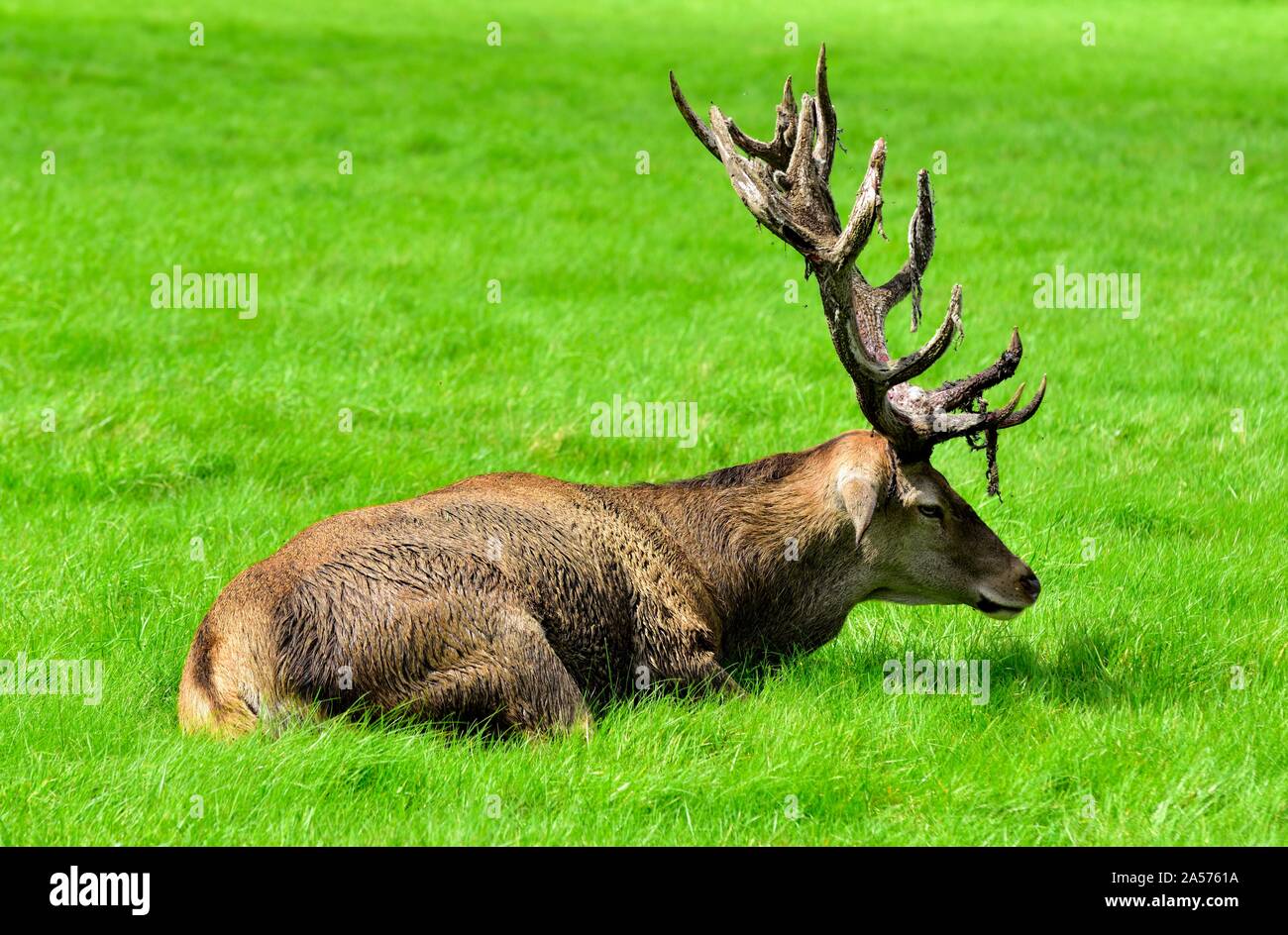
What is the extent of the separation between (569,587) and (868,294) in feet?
6.55

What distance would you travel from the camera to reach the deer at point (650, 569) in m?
5.51

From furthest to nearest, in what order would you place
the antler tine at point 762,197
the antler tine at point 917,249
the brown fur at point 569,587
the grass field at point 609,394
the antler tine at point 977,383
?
the antler tine at point 917,249 → the antler tine at point 762,197 → the antler tine at point 977,383 → the brown fur at point 569,587 → the grass field at point 609,394

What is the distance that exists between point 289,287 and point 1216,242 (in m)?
8.57

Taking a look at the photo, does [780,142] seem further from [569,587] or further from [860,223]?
[569,587]

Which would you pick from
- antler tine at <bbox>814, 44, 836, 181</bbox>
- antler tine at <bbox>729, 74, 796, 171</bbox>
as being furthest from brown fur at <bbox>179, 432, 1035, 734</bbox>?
antler tine at <bbox>729, 74, 796, 171</bbox>

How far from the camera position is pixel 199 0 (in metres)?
31.4

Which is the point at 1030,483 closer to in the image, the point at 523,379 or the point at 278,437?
the point at 523,379

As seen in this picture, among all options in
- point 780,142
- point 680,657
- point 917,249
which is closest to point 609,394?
point 780,142

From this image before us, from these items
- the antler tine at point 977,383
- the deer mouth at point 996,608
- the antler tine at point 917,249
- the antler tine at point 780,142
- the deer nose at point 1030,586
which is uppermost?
the antler tine at point 780,142

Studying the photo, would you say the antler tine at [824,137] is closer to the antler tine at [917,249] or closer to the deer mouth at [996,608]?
the antler tine at [917,249]

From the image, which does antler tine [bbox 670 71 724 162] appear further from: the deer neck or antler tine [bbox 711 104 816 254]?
the deer neck

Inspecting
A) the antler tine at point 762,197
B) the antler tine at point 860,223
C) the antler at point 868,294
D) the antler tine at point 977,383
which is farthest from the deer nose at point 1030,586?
the antler tine at point 762,197
